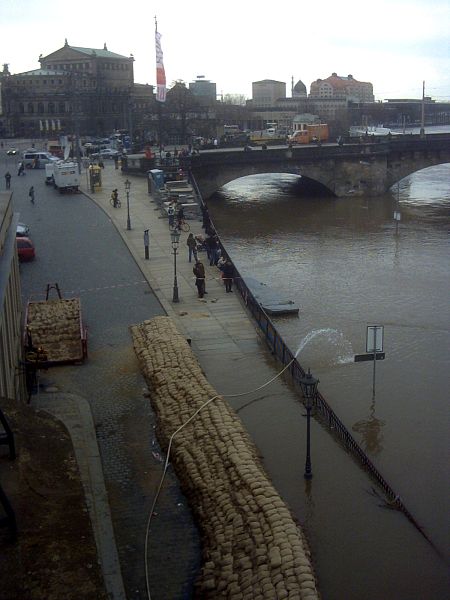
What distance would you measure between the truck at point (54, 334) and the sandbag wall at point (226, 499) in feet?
6.75

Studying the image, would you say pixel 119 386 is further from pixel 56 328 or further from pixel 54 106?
pixel 54 106

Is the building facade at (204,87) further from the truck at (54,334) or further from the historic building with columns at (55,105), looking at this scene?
the truck at (54,334)

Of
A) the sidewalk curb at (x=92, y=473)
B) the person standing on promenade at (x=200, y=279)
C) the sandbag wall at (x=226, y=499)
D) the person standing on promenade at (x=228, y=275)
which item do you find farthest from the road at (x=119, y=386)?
the person standing on promenade at (x=228, y=275)

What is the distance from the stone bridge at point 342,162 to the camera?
55875 millimetres

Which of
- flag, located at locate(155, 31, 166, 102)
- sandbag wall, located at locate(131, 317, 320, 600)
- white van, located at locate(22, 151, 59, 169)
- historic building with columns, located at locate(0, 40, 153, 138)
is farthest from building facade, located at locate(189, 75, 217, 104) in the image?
sandbag wall, located at locate(131, 317, 320, 600)

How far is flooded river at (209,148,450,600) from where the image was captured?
12.4 metres

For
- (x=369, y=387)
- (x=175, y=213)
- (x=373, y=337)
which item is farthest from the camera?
(x=175, y=213)

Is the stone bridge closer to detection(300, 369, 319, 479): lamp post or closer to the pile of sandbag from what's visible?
the pile of sandbag

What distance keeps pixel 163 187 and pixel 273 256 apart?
39.5 ft

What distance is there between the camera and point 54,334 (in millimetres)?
20016

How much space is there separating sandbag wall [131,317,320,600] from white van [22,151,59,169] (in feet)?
169

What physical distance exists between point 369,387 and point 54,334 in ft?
25.4

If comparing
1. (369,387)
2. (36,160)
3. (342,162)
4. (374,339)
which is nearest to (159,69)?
(342,162)

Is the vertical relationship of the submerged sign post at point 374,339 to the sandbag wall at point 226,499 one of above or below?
above
